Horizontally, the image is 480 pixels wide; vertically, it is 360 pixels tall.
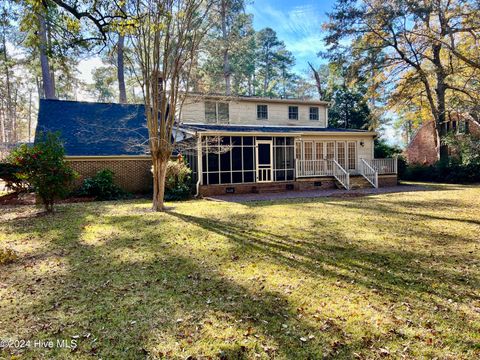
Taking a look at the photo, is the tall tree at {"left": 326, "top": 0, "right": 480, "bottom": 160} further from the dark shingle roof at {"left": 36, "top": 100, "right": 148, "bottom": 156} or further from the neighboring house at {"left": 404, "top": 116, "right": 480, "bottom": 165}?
the dark shingle roof at {"left": 36, "top": 100, "right": 148, "bottom": 156}

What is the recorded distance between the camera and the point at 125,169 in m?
15.7

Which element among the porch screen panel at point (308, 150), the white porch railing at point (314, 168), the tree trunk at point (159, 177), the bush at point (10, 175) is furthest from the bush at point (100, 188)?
the porch screen panel at point (308, 150)

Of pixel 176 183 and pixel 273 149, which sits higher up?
pixel 273 149

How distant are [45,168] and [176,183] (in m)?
5.58

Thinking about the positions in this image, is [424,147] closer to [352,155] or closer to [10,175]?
[352,155]

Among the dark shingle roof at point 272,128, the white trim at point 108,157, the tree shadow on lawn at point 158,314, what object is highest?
the dark shingle roof at point 272,128

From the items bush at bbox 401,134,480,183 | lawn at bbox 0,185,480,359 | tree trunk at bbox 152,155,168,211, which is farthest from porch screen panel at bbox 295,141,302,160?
bush at bbox 401,134,480,183

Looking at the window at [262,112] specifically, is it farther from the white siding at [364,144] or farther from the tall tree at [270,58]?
the tall tree at [270,58]

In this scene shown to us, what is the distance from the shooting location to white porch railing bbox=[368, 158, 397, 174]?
59.8 ft

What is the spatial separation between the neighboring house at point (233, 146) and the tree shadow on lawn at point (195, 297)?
807cm

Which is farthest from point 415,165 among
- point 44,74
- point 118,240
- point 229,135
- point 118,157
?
point 44,74

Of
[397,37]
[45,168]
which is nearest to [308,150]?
[397,37]

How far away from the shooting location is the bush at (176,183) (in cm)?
1337

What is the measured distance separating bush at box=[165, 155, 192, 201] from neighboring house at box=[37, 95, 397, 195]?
0.79m
